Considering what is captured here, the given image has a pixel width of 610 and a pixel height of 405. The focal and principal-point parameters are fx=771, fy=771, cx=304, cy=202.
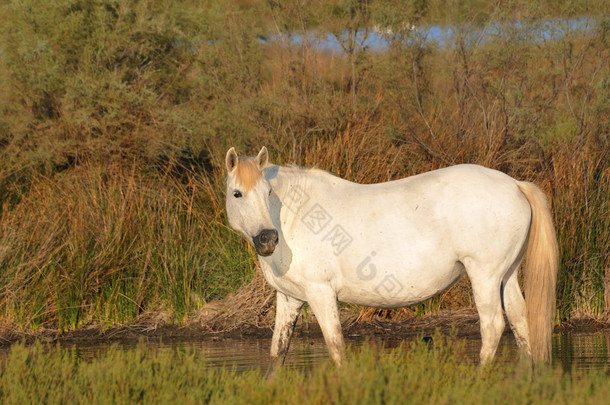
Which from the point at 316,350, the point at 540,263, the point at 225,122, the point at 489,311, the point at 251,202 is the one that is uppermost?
the point at 225,122

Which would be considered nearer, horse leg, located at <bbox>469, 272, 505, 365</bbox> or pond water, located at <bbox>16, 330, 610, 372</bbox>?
horse leg, located at <bbox>469, 272, 505, 365</bbox>

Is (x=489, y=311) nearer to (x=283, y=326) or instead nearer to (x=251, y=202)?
(x=283, y=326)

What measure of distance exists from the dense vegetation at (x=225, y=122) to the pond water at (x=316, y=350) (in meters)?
0.85

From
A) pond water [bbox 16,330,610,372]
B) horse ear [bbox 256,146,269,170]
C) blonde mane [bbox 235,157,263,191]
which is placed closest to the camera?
blonde mane [bbox 235,157,263,191]

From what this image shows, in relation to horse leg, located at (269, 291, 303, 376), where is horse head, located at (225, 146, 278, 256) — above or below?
above

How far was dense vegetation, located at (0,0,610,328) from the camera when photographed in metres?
8.93

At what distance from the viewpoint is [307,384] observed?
4.31m

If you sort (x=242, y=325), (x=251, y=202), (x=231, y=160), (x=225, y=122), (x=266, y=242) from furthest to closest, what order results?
(x=225, y=122), (x=242, y=325), (x=231, y=160), (x=251, y=202), (x=266, y=242)

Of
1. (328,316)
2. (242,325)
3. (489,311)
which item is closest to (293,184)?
(328,316)

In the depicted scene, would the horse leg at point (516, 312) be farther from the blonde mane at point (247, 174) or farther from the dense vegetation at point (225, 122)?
the dense vegetation at point (225, 122)

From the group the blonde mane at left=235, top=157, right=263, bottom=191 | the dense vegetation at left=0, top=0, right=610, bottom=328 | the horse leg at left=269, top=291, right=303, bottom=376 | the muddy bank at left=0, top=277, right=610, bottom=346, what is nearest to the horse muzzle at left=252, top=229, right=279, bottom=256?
the blonde mane at left=235, top=157, right=263, bottom=191

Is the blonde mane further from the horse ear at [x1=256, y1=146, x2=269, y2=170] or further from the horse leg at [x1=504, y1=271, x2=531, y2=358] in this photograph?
the horse leg at [x1=504, y1=271, x2=531, y2=358]

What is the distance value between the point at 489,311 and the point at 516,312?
1.10ft

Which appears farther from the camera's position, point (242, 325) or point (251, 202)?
point (242, 325)
